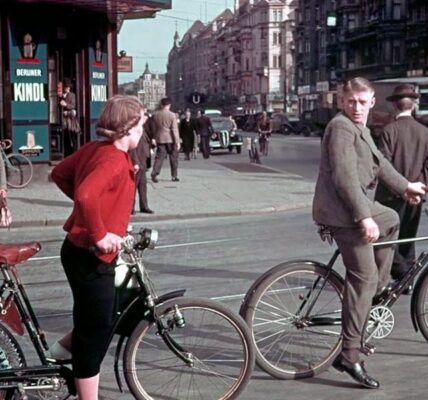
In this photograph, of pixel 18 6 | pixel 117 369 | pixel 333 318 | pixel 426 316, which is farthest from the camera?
pixel 18 6

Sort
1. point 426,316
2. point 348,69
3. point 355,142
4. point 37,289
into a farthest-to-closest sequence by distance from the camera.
Answer: point 348,69
point 37,289
point 426,316
point 355,142

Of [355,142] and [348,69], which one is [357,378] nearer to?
[355,142]

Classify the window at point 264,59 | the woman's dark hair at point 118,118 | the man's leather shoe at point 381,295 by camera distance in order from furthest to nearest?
1. the window at point 264,59
2. the man's leather shoe at point 381,295
3. the woman's dark hair at point 118,118

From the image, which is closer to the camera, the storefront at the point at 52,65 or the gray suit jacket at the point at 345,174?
the gray suit jacket at the point at 345,174

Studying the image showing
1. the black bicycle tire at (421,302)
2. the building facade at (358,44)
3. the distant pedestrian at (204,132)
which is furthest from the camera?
the building facade at (358,44)

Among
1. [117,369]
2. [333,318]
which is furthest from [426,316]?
[117,369]

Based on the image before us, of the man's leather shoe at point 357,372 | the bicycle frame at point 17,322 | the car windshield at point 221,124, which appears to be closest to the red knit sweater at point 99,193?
the bicycle frame at point 17,322

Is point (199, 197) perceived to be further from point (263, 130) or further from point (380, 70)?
point (380, 70)

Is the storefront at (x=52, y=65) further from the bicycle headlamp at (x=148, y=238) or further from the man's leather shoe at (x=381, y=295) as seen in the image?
the bicycle headlamp at (x=148, y=238)

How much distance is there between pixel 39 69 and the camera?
20.0 meters

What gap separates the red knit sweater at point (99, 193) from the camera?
4211 millimetres

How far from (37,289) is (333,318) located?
157 inches

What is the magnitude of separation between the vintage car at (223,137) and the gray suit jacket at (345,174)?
33293 millimetres

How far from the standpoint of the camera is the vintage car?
39062mm
